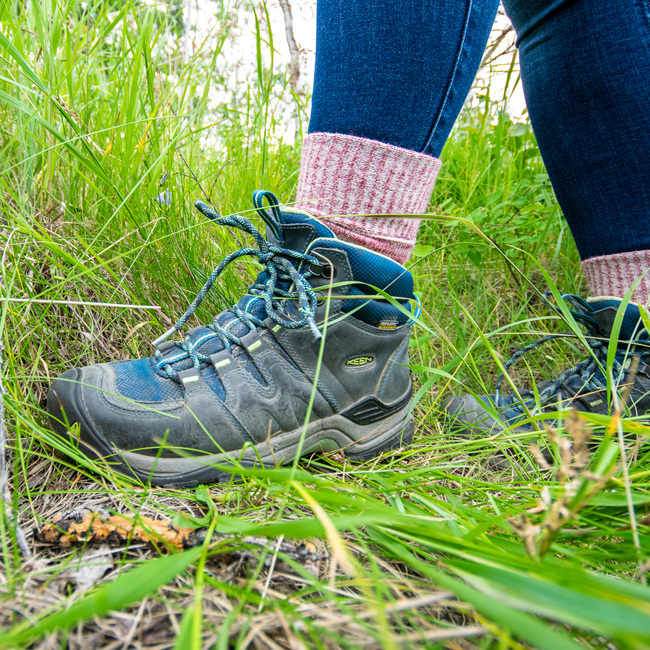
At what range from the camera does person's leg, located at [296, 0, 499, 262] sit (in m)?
0.78

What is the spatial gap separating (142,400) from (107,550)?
12.6 inches

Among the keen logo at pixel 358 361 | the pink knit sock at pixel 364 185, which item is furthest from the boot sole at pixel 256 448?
the pink knit sock at pixel 364 185

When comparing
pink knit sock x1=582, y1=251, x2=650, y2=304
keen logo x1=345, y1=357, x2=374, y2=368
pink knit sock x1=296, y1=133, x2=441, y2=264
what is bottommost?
keen logo x1=345, y1=357, x2=374, y2=368

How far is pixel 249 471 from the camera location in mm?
455

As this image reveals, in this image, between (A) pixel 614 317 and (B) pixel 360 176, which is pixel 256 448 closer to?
(B) pixel 360 176

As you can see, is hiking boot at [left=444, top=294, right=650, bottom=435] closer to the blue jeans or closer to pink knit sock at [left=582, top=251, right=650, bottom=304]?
pink knit sock at [left=582, top=251, right=650, bottom=304]

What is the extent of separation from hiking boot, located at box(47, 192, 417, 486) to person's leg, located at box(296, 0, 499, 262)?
87mm

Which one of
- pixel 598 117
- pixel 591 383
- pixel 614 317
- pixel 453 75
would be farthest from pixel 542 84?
pixel 591 383

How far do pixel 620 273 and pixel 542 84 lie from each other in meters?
0.53

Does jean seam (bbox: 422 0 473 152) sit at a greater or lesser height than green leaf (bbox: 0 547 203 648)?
greater

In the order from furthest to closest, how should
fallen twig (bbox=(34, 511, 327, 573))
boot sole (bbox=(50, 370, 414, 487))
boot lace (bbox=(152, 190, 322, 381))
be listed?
boot lace (bbox=(152, 190, 322, 381)) → boot sole (bbox=(50, 370, 414, 487)) → fallen twig (bbox=(34, 511, 327, 573))

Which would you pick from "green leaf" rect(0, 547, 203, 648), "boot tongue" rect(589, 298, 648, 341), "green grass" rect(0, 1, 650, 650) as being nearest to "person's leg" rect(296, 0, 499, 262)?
"green grass" rect(0, 1, 650, 650)

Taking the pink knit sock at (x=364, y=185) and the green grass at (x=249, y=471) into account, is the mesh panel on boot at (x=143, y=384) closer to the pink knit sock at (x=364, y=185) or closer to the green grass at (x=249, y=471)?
the green grass at (x=249, y=471)

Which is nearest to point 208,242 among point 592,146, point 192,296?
point 192,296
